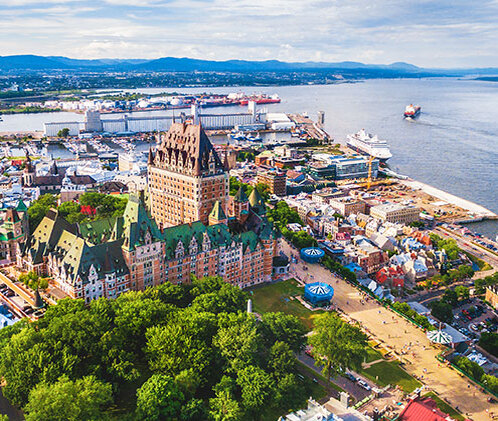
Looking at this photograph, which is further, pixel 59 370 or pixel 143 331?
pixel 143 331

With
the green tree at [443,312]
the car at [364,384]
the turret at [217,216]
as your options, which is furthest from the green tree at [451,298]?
the turret at [217,216]

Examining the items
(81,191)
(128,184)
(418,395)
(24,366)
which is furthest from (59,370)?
(128,184)

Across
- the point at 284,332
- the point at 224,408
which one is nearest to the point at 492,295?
the point at 284,332

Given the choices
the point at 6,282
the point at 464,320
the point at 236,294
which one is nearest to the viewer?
the point at 236,294

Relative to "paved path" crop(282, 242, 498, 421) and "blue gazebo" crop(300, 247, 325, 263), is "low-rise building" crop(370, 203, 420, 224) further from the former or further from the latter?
"paved path" crop(282, 242, 498, 421)

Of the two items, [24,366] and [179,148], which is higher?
[179,148]

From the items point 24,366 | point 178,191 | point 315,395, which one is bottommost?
point 315,395

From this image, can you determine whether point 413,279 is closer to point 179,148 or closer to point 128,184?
point 179,148

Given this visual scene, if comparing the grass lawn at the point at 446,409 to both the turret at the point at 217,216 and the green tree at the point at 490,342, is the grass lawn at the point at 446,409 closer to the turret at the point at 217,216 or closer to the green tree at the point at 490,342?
the green tree at the point at 490,342

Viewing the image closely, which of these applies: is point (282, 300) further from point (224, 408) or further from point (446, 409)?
point (224, 408)
